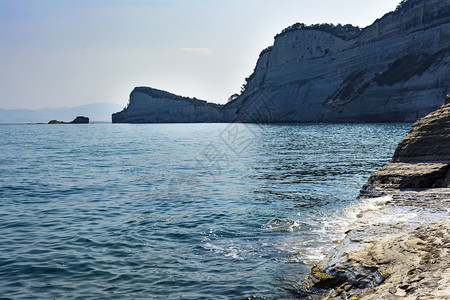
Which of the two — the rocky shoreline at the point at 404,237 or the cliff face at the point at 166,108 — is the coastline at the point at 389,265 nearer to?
the rocky shoreline at the point at 404,237

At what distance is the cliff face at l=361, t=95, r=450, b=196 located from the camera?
501 inches

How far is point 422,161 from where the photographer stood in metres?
13.5

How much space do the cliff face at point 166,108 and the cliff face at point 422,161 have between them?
507ft

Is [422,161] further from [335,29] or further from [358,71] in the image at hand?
[335,29]

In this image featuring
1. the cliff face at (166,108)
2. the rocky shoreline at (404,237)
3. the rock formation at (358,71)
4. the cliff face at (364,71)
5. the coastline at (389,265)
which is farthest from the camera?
the cliff face at (166,108)

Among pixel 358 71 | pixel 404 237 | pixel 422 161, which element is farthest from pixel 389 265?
pixel 358 71

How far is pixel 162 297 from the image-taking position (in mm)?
6652

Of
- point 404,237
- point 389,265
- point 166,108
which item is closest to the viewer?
point 389,265

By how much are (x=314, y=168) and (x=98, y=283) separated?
57.9 feet

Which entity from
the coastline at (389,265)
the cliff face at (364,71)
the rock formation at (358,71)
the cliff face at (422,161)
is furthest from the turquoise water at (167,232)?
the rock formation at (358,71)

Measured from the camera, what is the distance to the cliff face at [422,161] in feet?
41.8

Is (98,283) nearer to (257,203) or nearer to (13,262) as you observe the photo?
(13,262)

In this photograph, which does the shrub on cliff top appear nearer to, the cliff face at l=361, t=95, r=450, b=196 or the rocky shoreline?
the cliff face at l=361, t=95, r=450, b=196

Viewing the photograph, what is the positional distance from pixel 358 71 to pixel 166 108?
106416mm
